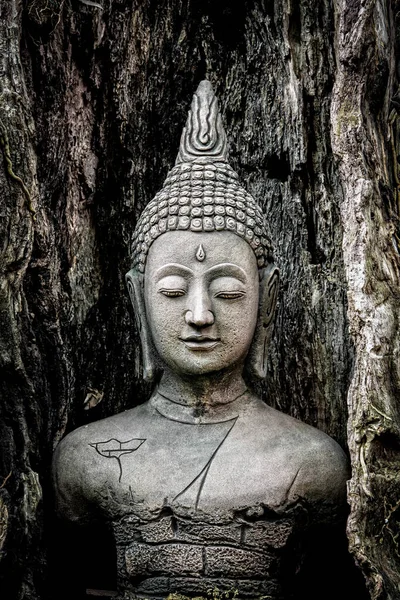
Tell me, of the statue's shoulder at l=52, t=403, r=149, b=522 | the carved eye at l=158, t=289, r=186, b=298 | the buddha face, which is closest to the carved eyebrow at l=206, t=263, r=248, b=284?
the buddha face

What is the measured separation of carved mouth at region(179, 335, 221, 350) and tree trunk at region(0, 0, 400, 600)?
552mm

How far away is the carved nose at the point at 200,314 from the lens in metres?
5.07

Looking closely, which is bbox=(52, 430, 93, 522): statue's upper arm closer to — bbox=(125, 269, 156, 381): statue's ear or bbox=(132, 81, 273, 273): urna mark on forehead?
bbox=(125, 269, 156, 381): statue's ear

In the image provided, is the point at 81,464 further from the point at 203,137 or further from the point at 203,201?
the point at 203,137

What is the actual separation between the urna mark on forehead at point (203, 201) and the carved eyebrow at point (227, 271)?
158 mm

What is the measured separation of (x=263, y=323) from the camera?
546 centimetres

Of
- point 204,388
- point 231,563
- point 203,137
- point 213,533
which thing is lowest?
point 231,563

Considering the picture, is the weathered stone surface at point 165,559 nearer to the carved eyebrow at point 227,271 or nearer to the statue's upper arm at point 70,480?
the statue's upper arm at point 70,480

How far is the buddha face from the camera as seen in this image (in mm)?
5160

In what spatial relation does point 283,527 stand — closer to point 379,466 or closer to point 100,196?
point 379,466

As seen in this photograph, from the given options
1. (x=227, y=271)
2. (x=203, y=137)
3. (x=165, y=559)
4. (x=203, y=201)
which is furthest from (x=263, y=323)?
(x=165, y=559)

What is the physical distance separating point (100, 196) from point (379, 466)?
2044 millimetres

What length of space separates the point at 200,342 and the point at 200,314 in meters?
0.14

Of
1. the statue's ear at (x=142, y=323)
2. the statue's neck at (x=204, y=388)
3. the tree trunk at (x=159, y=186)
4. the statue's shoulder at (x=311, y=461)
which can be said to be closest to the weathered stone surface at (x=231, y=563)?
the statue's shoulder at (x=311, y=461)
